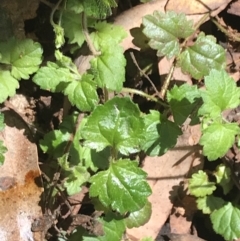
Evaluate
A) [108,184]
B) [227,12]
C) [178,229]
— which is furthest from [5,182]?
[227,12]

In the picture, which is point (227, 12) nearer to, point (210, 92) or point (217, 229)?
point (210, 92)

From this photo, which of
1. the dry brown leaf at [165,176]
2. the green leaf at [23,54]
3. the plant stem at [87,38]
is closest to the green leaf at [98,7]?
the plant stem at [87,38]

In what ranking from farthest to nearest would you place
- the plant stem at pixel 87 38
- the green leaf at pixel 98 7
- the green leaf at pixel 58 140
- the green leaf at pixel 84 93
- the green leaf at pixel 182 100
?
the green leaf at pixel 58 140
the green leaf at pixel 182 100
the plant stem at pixel 87 38
the green leaf at pixel 84 93
the green leaf at pixel 98 7

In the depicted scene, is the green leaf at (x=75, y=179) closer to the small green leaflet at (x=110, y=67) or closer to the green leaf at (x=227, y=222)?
the small green leaflet at (x=110, y=67)

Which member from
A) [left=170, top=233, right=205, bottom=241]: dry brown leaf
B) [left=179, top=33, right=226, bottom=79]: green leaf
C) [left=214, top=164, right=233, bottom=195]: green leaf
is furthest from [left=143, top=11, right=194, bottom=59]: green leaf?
[left=170, top=233, right=205, bottom=241]: dry brown leaf

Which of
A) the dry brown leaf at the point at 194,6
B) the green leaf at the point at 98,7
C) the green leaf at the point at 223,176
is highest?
the green leaf at the point at 98,7

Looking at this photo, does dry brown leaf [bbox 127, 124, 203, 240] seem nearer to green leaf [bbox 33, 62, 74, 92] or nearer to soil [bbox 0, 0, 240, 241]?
soil [bbox 0, 0, 240, 241]

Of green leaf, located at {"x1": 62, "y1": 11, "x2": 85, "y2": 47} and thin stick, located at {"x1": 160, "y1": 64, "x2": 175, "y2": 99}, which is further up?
green leaf, located at {"x1": 62, "y1": 11, "x2": 85, "y2": 47}
